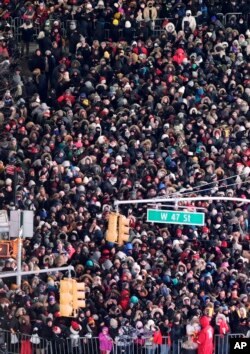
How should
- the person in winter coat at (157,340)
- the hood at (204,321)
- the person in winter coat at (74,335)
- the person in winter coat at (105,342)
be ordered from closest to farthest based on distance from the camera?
the person in winter coat at (105,342)
the person in winter coat at (74,335)
the person in winter coat at (157,340)
the hood at (204,321)

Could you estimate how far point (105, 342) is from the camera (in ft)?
183

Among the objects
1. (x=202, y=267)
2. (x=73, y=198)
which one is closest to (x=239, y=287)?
(x=202, y=267)

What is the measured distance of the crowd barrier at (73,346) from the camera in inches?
2174

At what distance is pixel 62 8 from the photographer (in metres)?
69.1

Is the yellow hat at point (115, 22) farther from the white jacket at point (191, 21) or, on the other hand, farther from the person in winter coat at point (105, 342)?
the person in winter coat at point (105, 342)

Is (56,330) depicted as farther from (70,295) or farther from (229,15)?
(229,15)

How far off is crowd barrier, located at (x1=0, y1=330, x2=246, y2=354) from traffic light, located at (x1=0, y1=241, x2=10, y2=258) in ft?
7.99

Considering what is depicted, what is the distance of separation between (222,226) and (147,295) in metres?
4.46

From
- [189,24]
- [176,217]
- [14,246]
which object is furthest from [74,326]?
[189,24]

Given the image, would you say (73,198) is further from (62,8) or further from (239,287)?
(62,8)

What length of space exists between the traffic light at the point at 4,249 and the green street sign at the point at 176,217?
4972 mm

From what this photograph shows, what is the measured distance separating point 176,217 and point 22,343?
5.05 metres

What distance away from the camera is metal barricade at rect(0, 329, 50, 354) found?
55156mm

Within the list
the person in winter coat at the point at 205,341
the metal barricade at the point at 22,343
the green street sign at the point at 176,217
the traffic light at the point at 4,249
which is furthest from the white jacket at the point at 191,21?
the traffic light at the point at 4,249
